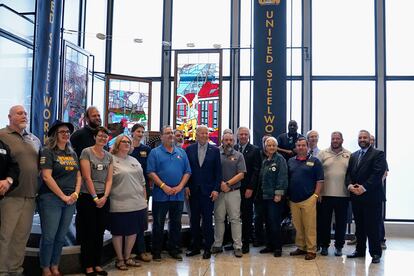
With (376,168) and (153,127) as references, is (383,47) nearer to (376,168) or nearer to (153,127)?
(376,168)

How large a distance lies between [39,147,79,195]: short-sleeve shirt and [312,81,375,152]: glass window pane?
203 inches

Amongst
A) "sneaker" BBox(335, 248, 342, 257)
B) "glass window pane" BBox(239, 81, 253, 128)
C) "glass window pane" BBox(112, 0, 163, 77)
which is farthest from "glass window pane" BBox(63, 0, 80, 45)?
"sneaker" BBox(335, 248, 342, 257)

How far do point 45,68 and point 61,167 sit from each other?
2.17m

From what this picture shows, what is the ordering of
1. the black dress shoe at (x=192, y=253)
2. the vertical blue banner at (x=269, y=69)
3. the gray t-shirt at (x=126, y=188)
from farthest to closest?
the vertical blue banner at (x=269, y=69)
the black dress shoe at (x=192, y=253)
the gray t-shirt at (x=126, y=188)

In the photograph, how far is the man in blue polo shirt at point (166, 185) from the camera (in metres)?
4.60

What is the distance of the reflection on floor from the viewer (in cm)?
431

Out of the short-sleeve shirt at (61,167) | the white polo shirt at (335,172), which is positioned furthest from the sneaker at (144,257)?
the white polo shirt at (335,172)

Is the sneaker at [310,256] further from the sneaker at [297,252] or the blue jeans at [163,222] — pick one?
the blue jeans at [163,222]

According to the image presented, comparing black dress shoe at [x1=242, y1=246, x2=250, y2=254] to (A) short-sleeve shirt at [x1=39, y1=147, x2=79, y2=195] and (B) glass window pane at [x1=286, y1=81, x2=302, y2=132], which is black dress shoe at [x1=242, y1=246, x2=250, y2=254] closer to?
(A) short-sleeve shirt at [x1=39, y1=147, x2=79, y2=195]

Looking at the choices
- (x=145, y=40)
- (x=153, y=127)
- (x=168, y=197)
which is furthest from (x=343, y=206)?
(x=145, y=40)

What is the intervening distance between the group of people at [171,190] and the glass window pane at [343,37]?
267 cm

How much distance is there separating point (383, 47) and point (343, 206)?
3.93m

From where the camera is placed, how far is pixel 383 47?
7656 millimetres

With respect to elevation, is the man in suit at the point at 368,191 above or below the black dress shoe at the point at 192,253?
above
